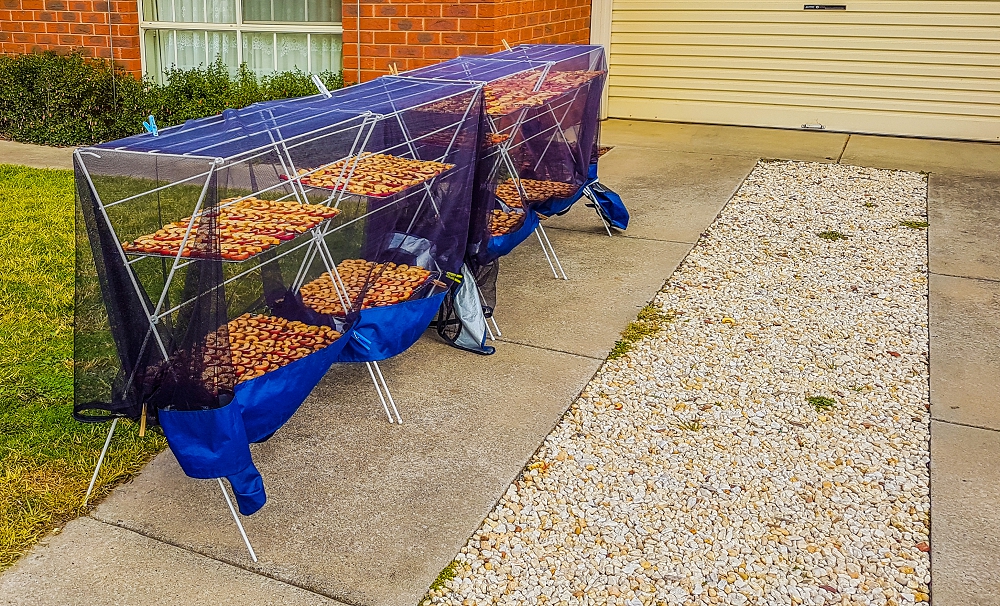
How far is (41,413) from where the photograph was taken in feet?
12.5

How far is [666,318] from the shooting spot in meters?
5.13

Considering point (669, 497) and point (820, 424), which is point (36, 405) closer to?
point (669, 497)

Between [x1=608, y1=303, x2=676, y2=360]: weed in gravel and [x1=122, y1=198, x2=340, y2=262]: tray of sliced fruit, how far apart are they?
179 cm

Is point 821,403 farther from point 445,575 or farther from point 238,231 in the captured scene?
point 238,231

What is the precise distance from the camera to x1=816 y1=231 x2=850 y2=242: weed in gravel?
660cm

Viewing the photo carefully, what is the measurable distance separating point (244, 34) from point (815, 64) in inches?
230

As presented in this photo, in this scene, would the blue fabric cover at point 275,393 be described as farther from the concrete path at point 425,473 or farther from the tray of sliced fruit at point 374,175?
the tray of sliced fruit at point 374,175

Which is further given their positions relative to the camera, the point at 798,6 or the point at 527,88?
the point at 798,6

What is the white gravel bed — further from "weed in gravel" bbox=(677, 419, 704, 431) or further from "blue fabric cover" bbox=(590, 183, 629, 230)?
"blue fabric cover" bbox=(590, 183, 629, 230)

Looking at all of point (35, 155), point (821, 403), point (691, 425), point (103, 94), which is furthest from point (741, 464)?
point (103, 94)

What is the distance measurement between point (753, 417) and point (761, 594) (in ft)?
4.11

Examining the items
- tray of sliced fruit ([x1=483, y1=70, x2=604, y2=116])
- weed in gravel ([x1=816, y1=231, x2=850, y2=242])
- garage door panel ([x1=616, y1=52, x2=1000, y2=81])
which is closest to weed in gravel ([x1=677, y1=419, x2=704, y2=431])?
tray of sliced fruit ([x1=483, y1=70, x2=604, y2=116])

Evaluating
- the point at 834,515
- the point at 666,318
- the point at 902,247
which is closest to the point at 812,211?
the point at 902,247

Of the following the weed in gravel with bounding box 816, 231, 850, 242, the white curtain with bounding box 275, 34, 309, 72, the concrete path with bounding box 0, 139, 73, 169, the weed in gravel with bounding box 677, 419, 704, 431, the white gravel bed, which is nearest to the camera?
the white gravel bed
